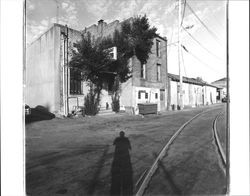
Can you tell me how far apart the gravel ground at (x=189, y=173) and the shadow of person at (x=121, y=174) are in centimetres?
34

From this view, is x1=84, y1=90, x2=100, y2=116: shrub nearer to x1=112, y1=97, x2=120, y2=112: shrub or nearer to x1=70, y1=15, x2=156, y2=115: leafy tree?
x1=70, y1=15, x2=156, y2=115: leafy tree

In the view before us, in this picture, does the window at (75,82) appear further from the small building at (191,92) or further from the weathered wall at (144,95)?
the small building at (191,92)

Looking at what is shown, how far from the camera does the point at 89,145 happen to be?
15.3 feet

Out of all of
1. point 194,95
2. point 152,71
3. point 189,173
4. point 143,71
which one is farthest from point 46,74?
point 194,95

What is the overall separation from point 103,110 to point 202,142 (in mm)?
10075

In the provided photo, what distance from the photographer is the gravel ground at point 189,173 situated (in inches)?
88.4

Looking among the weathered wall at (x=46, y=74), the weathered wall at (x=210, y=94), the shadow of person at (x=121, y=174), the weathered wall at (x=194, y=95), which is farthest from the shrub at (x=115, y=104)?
the weathered wall at (x=210, y=94)

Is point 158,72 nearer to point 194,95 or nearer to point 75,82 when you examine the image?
point 194,95

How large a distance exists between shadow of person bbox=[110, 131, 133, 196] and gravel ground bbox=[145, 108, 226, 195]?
0.34 meters

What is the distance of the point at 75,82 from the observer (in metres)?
12.7

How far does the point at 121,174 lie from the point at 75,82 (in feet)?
36.2

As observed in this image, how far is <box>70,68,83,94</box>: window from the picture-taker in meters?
12.5

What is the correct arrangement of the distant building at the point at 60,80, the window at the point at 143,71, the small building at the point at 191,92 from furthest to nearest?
1. the small building at the point at 191,92
2. the window at the point at 143,71
3. the distant building at the point at 60,80
